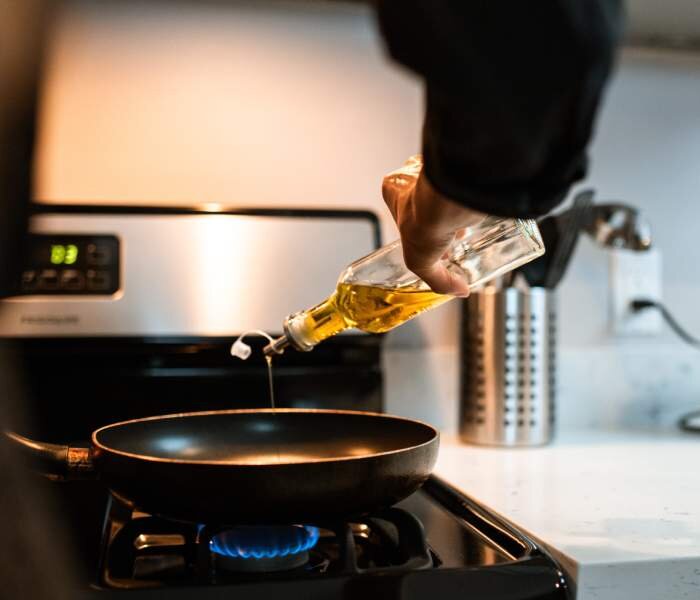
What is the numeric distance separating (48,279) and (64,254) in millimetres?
32

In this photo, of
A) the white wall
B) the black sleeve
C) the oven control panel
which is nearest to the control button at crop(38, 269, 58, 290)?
the oven control panel

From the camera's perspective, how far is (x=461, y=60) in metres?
0.33

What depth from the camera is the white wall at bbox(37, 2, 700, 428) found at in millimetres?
1005

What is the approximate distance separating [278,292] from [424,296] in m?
0.29

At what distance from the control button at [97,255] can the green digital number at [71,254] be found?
1 cm

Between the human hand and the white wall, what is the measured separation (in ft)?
1.75

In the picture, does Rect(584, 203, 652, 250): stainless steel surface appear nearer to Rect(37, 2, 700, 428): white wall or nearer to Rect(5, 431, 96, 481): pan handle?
Rect(37, 2, 700, 428): white wall

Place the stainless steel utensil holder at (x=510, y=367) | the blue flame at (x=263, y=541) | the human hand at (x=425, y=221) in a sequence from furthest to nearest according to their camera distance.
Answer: the stainless steel utensil holder at (x=510, y=367) < the blue flame at (x=263, y=541) < the human hand at (x=425, y=221)

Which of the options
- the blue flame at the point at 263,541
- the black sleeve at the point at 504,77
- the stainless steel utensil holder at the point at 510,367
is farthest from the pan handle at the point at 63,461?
the stainless steel utensil holder at the point at 510,367

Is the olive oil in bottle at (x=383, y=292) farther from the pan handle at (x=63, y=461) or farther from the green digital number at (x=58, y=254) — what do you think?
the green digital number at (x=58, y=254)

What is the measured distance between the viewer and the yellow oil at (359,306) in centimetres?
65

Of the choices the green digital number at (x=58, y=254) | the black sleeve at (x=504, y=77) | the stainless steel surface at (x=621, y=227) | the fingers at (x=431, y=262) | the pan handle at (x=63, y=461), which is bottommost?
the pan handle at (x=63, y=461)

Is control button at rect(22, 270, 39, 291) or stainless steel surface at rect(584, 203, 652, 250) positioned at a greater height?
stainless steel surface at rect(584, 203, 652, 250)

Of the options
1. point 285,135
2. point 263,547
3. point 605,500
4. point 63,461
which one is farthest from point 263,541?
point 285,135
